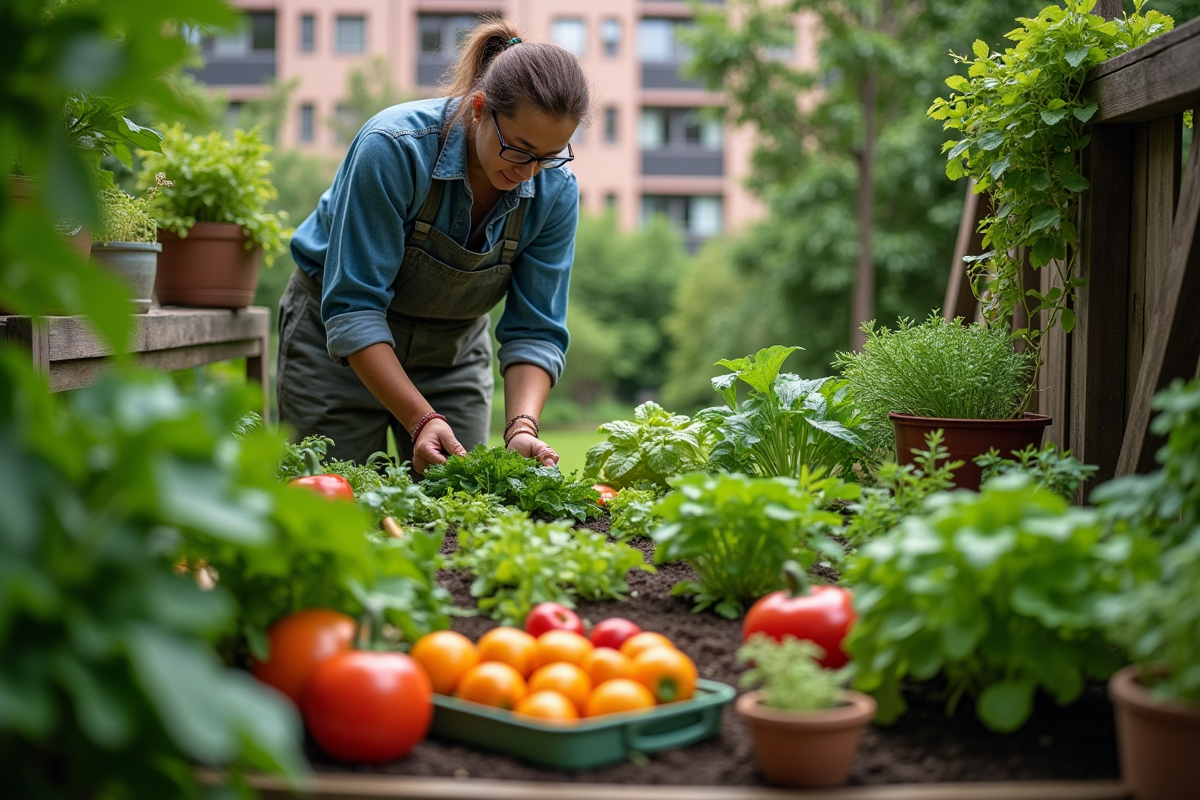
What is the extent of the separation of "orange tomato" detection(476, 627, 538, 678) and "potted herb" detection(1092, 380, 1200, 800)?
2.61 ft

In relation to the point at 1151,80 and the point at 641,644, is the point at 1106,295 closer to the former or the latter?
the point at 1151,80

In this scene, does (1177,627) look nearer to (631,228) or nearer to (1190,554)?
(1190,554)

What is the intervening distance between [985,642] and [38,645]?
1088 millimetres

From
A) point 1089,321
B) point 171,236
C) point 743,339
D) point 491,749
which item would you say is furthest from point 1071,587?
point 743,339

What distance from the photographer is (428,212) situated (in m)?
3.11

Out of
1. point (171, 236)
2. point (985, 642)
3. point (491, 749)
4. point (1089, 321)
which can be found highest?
point (171, 236)

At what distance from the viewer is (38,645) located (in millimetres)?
982

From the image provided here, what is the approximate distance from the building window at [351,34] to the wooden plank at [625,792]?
28.8 meters

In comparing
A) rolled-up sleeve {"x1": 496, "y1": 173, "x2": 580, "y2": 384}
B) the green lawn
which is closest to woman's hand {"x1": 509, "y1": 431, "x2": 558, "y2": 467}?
rolled-up sleeve {"x1": 496, "y1": 173, "x2": 580, "y2": 384}

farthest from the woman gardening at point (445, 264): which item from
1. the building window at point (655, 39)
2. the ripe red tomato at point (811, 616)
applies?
the building window at point (655, 39)

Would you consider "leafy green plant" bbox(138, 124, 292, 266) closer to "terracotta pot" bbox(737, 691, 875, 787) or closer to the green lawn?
"terracotta pot" bbox(737, 691, 875, 787)

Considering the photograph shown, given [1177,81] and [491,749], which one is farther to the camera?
[1177,81]

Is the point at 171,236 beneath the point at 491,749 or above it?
above

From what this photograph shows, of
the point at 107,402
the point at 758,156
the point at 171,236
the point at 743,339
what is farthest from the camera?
the point at 743,339
